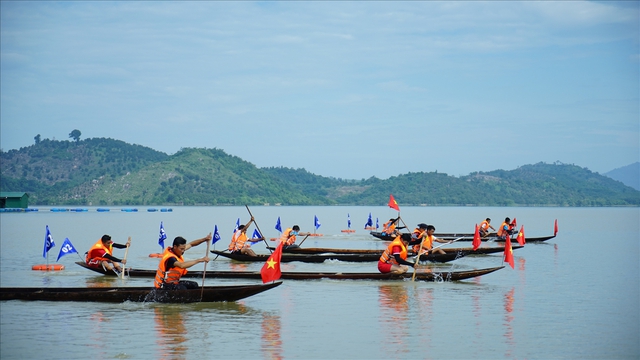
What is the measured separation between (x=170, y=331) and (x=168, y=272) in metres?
2.37

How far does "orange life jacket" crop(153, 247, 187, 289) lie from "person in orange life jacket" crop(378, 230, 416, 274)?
7083mm

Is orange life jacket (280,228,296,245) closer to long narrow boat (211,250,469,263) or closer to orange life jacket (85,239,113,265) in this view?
long narrow boat (211,250,469,263)

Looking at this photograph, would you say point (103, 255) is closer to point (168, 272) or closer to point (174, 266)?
point (168, 272)

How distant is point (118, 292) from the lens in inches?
709

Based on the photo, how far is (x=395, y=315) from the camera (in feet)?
57.5

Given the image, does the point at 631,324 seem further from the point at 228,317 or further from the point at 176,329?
the point at 176,329

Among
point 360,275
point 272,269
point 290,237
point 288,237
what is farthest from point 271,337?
point 290,237

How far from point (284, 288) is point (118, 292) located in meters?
5.52

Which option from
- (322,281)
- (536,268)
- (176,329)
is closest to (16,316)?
(176,329)

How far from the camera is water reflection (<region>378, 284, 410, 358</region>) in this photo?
1446 cm

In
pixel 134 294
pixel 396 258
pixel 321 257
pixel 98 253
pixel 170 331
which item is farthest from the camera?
pixel 321 257

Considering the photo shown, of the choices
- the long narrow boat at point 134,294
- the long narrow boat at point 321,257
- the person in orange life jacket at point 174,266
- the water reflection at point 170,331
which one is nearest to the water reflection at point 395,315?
the long narrow boat at point 134,294

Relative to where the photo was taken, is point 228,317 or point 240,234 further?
point 240,234

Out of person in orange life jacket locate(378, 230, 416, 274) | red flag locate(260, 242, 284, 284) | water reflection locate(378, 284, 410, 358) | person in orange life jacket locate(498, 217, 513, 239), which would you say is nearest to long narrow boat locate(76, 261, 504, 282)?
person in orange life jacket locate(378, 230, 416, 274)
